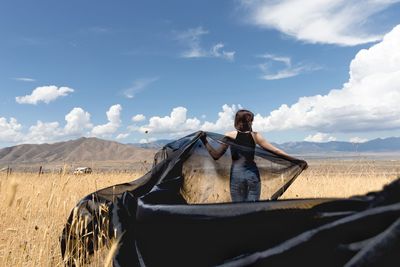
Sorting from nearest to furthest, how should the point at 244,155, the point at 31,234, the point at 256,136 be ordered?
the point at 31,234 → the point at 244,155 → the point at 256,136

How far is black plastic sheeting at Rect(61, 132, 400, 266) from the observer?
193 centimetres

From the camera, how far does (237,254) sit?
7.57 feet

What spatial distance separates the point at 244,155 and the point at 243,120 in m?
0.61

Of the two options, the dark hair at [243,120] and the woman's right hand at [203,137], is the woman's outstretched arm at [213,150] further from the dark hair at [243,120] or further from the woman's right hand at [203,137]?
the dark hair at [243,120]

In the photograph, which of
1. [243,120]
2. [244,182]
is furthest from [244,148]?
[243,120]

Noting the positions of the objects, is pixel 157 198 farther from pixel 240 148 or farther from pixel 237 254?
pixel 240 148

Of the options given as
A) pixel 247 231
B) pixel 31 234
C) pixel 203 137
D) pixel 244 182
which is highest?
pixel 203 137

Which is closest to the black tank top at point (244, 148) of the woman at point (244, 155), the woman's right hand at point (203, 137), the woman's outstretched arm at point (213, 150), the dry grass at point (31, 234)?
the woman at point (244, 155)

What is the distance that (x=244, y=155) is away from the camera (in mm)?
4844

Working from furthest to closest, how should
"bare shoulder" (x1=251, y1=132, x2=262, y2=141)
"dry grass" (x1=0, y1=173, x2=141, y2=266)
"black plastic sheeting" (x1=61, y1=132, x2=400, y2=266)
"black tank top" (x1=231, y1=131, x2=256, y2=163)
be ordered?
"bare shoulder" (x1=251, y1=132, x2=262, y2=141) < "black tank top" (x1=231, y1=131, x2=256, y2=163) < "dry grass" (x1=0, y1=173, x2=141, y2=266) < "black plastic sheeting" (x1=61, y1=132, x2=400, y2=266)

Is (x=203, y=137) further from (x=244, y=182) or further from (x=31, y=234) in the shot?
(x=31, y=234)

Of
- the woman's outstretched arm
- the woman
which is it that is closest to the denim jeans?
the woman

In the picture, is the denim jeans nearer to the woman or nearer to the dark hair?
the woman

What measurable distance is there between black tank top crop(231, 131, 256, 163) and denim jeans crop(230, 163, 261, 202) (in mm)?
81
